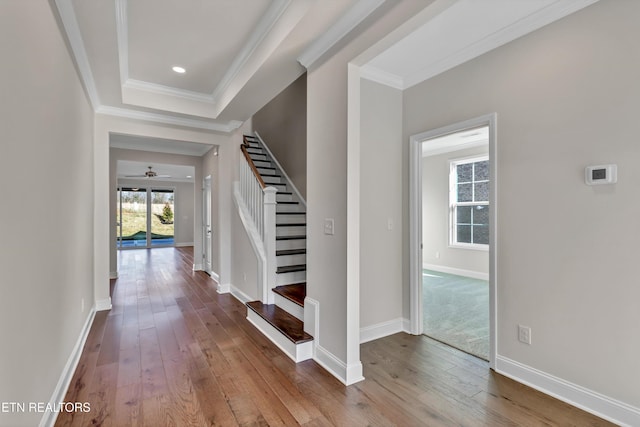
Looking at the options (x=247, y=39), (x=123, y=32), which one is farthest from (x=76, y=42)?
(x=247, y=39)

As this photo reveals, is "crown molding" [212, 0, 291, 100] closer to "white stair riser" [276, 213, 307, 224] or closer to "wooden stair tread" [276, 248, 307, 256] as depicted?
"white stair riser" [276, 213, 307, 224]

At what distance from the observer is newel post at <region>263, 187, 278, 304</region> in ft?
11.6

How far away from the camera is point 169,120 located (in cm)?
428

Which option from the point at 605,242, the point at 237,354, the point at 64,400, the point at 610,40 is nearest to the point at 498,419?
the point at 605,242

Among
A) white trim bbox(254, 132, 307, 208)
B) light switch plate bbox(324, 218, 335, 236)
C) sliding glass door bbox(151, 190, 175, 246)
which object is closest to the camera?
light switch plate bbox(324, 218, 335, 236)

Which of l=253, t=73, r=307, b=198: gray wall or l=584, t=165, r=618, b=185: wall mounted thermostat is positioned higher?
l=253, t=73, r=307, b=198: gray wall

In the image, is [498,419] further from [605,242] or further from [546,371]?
[605,242]

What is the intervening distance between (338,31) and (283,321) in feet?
8.55

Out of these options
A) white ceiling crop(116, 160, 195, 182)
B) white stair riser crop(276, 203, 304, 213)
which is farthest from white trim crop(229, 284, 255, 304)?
white ceiling crop(116, 160, 195, 182)

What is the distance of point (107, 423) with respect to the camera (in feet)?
6.00

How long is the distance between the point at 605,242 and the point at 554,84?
1.13 m

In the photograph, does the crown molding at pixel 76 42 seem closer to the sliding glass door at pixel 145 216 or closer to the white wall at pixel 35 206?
the white wall at pixel 35 206

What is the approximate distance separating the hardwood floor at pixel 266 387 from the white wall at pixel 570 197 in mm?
394

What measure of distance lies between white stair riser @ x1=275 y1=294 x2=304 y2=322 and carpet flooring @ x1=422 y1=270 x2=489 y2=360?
1.37 meters
